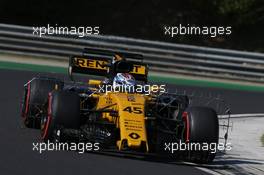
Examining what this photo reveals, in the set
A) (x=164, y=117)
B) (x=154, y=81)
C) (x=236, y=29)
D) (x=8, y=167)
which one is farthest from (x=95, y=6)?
(x=8, y=167)

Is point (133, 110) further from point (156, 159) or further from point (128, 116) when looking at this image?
point (156, 159)

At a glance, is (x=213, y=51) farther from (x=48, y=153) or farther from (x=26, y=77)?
(x=48, y=153)

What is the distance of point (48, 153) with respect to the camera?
1069 centimetres

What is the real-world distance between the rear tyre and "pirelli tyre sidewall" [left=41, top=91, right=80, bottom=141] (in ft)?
5.12

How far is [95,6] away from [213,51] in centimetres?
1030

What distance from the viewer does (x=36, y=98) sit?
12562mm

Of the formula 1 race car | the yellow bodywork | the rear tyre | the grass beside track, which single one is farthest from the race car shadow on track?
the grass beside track

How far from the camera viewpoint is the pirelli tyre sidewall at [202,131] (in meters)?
10.9

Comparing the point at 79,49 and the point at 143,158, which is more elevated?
the point at 79,49

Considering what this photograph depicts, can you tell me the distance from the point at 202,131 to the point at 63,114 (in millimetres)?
1833

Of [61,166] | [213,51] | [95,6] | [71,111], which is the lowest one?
[61,166]

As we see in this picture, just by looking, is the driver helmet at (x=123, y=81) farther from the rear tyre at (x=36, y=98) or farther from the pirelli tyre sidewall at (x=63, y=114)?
the pirelli tyre sidewall at (x=63, y=114)

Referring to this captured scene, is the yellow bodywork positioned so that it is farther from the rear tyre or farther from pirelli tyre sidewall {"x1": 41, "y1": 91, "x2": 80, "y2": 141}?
the rear tyre

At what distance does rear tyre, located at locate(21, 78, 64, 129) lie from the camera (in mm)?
12562
